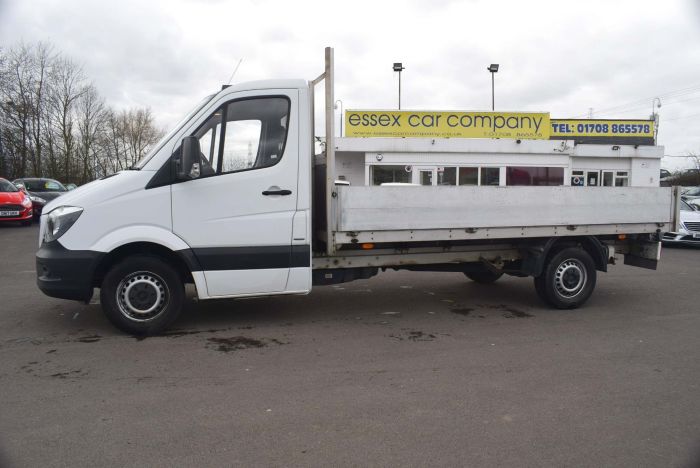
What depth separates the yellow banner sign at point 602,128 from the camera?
90.0 feet

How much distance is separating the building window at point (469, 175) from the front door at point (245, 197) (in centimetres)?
1745

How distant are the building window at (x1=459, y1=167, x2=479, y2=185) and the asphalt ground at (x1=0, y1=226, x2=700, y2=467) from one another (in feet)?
50.5

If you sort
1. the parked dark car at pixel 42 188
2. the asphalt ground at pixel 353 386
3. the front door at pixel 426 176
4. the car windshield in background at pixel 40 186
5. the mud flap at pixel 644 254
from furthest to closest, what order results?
the front door at pixel 426 176
the car windshield in background at pixel 40 186
the parked dark car at pixel 42 188
the mud flap at pixel 644 254
the asphalt ground at pixel 353 386

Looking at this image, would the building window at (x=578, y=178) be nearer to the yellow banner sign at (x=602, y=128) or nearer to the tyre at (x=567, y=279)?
the yellow banner sign at (x=602, y=128)

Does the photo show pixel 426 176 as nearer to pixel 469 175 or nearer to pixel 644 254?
pixel 469 175

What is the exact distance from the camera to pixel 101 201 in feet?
17.0

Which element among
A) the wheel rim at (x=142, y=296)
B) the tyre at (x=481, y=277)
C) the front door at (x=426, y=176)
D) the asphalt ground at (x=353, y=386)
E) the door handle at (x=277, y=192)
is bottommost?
the asphalt ground at (x=353, y=386)

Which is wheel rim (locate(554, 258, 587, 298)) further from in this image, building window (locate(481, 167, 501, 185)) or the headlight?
building window (locate(481, 167, 501, 185))

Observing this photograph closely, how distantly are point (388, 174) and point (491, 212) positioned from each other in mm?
16438

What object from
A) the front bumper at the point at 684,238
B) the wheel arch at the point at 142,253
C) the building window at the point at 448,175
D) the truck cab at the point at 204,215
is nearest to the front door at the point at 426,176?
the building window at the point at 448,175

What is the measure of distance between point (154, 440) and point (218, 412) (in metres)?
0.52

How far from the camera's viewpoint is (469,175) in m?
22.4

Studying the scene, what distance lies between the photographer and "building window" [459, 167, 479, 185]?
874 inches

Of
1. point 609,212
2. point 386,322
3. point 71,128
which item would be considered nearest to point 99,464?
point 386,322
